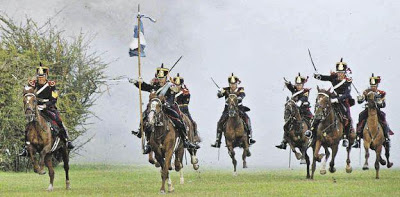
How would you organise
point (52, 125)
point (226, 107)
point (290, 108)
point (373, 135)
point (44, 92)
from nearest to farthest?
1. point (44, 92)
2. point (52, 125)
3. point (373, 135)
4. point (290, 108)
5. point (226, 107)

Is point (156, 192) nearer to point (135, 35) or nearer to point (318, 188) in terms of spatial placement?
point (318, 188)

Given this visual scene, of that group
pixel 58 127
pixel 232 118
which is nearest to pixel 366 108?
pixel 232 118

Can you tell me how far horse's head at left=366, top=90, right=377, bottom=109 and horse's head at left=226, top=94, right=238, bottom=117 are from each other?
17.0 ft

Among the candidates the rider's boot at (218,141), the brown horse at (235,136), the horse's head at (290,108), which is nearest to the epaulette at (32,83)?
the brown horse at (235,136)

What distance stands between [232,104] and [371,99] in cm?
550

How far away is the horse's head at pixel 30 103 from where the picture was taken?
77.8 feet

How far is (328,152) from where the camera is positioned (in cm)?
2902

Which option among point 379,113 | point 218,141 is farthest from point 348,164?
point 218,141

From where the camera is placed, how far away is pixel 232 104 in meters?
31.6

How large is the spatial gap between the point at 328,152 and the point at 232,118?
546 centimetres

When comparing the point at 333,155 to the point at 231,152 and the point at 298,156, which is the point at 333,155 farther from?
the point at 231,152

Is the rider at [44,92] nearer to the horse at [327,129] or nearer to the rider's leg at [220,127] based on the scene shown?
the horse at [327,129]

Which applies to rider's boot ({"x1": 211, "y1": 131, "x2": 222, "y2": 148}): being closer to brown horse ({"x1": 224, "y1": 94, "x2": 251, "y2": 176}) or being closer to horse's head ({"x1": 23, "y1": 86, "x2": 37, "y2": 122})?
brown horse ({"x1": 224, "y1": 94, "x2": 251, "y2": 176})

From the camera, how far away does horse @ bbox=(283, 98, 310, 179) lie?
31547mm
